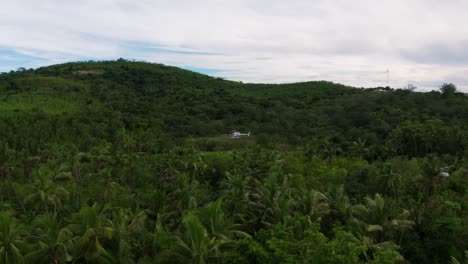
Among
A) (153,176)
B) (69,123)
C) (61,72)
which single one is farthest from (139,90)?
(153,176)

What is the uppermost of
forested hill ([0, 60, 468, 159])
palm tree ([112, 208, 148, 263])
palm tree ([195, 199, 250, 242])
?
forested hill ([0, 60, 468, 159])

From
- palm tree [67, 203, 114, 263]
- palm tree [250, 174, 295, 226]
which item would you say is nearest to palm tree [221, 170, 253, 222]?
palm tree [250, 174, 295, 226]

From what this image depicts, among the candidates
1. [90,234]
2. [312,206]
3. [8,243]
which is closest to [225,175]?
[312,206]

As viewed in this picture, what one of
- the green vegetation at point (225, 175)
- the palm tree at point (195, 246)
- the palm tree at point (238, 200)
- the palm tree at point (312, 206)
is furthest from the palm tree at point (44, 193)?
the palm tree at point (312, 206)

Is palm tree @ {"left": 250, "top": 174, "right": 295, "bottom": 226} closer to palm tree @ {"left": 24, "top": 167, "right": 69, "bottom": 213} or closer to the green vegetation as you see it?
the green vegetation

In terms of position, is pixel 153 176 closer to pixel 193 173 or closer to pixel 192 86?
pixel 193 173

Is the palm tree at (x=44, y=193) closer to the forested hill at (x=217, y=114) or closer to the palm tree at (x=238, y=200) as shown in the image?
the palm tree at (x=238, y=200)
